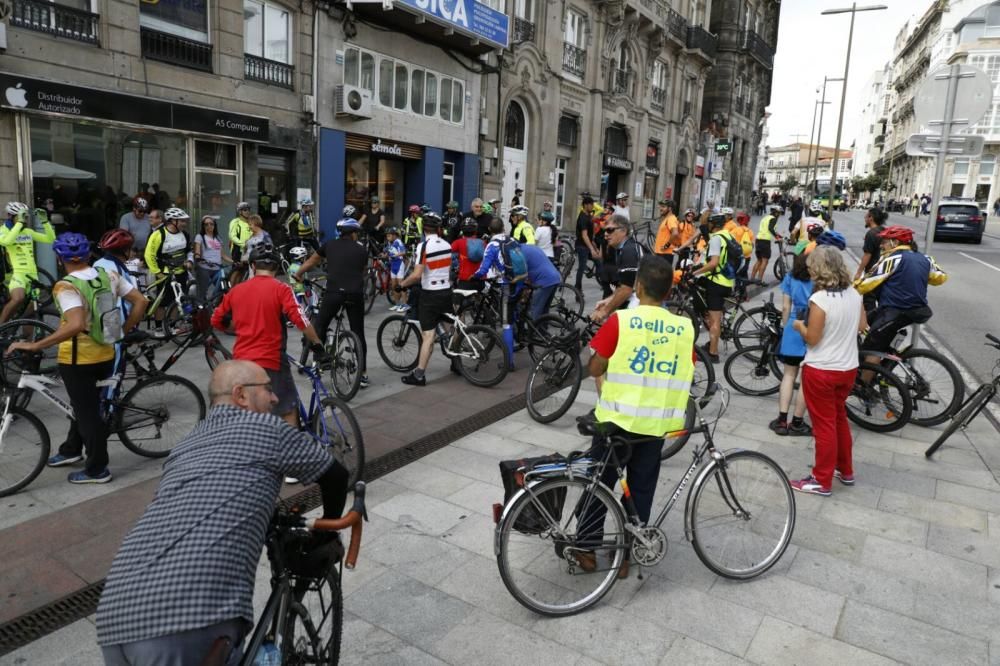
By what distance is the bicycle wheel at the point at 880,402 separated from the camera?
6.33 metres

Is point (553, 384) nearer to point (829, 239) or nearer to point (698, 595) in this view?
point (698, 595)

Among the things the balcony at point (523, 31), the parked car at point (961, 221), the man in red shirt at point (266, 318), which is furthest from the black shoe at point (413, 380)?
the parked car at point (961, 221)

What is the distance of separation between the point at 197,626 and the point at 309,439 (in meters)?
0.63

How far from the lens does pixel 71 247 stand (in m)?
4.50

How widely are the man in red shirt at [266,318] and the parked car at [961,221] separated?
29.2 m

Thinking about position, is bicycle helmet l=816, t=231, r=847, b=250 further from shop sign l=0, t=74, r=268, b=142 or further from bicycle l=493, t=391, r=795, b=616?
shop sign l=0, t=74, r=268, b=142

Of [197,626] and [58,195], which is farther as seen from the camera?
[58,195]

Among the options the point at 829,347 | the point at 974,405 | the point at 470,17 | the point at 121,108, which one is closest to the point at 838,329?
the point at 829,347

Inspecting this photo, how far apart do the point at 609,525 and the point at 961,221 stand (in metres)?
29.8

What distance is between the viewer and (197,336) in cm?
660

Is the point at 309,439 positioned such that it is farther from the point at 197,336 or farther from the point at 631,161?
the point at 631,161

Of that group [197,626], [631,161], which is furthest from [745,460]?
[631,161]

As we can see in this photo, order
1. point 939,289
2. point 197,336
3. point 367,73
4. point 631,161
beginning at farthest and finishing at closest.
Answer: point 631,161 < point 367,73 < point 939,289 < point 197,336

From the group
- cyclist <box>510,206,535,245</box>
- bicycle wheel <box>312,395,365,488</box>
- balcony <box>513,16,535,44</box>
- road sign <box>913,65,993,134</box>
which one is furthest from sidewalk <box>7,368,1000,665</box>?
balcony <box>513,16,535,44</box>
